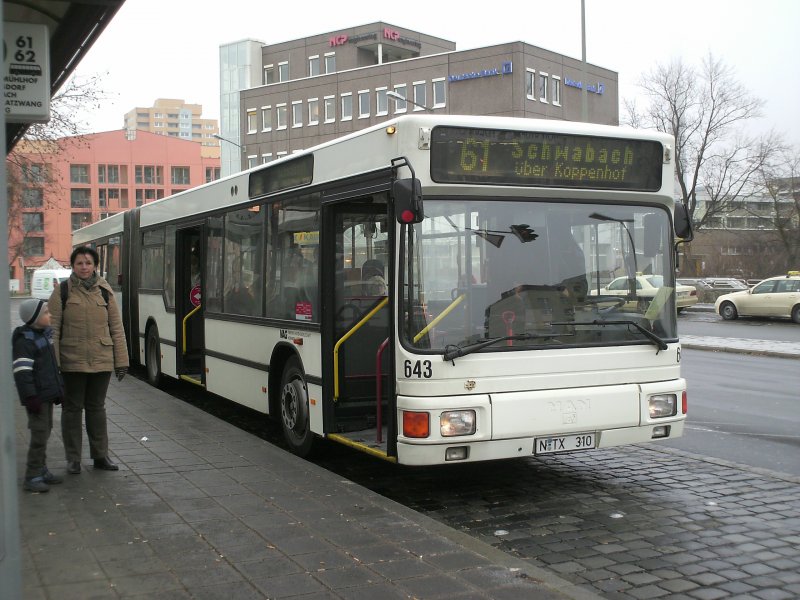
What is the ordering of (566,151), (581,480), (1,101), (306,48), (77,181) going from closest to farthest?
(1,101) → (566,151) → (581,480) → (306,48) → (77,181)

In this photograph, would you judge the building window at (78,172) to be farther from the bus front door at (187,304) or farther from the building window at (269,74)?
the bus front door at (187,304)

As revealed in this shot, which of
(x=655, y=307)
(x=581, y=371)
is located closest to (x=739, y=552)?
(x=581, y=371)

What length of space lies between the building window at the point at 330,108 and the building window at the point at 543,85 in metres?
19.5

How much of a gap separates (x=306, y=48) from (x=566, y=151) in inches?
3158

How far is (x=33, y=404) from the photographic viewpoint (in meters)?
6.53

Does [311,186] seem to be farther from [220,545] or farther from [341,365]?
[220,545]

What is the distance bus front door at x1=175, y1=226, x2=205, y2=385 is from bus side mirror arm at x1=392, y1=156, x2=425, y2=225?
687cm

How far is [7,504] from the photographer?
136 inches

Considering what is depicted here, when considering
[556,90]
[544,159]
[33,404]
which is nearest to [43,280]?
[556,90]

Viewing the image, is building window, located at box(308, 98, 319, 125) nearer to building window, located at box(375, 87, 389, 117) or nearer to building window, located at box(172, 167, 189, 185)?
building window, located at box(375, 87, 389, 117)

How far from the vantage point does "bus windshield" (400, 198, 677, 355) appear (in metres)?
6.63

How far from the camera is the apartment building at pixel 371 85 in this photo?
67812 mm

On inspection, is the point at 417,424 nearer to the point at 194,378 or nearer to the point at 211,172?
the point at 194,378

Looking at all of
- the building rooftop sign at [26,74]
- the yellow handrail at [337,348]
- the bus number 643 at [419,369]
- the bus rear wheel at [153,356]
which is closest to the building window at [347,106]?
the bus rear wheel at [153,356]
